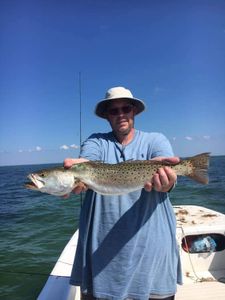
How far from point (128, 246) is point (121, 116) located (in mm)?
1211

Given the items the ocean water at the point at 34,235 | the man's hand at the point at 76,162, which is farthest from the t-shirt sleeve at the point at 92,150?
the ocean water at the point at 34,235

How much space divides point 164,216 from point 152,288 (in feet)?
2.13

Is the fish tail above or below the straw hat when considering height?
below

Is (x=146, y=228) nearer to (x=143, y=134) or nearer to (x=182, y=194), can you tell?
(x=143, y=134)

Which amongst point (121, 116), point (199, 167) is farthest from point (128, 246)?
point (121, 116)

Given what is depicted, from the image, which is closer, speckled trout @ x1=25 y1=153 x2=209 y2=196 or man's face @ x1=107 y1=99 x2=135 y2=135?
speckled trout @ x1=25 y1=153 x2=209 y2=196

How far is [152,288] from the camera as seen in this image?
3.21 meters

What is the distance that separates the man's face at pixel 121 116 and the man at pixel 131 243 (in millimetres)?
20

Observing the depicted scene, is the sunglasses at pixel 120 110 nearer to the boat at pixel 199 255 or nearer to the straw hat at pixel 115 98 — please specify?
the straw hat at pixel 115 98

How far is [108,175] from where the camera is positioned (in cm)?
350

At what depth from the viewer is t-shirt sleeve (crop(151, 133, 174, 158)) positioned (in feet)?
11.1

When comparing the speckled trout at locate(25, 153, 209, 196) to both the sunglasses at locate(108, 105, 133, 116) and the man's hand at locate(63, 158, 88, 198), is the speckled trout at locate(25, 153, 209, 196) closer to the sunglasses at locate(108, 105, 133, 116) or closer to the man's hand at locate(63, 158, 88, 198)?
the man's hand at locate(63, 158, 88, 198)

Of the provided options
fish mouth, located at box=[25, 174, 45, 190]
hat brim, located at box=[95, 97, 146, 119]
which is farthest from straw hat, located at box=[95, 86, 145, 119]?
fish mouth, located at box=[25, 174, 45, 190]

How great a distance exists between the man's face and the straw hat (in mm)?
62
